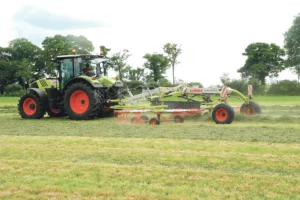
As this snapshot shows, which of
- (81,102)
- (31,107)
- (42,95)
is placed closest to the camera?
(81,102)

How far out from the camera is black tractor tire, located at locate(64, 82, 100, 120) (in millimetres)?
14547

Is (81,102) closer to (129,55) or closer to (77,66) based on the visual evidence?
(77,66)

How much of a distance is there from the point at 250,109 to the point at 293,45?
45.1 metres

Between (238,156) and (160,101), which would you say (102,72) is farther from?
(238,156)

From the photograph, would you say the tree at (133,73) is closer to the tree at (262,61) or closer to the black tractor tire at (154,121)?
the tree at (262,61)

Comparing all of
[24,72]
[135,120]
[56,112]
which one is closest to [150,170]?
[135,120]

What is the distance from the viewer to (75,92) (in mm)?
15000

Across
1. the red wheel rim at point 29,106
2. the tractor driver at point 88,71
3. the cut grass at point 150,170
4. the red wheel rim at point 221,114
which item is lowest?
the cut grass at point 150,170

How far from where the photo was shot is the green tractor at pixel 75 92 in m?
14.8

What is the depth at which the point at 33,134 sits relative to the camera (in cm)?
1005

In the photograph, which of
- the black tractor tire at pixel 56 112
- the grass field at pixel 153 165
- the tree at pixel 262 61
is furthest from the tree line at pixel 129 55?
the grass field at pixel 153 165

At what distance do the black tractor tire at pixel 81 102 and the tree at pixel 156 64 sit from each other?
36957 mm

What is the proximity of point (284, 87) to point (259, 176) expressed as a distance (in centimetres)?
3472

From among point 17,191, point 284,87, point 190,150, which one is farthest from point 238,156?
point 284,87
